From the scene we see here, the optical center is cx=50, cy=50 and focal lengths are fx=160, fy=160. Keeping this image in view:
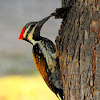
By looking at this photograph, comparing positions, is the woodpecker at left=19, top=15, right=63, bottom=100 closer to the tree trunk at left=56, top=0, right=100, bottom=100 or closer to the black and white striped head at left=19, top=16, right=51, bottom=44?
the black and white striped head at left=19, top=16, right=51, bottom=44

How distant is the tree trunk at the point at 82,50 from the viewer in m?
1.61

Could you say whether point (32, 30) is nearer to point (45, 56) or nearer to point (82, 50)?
point (45, 56)

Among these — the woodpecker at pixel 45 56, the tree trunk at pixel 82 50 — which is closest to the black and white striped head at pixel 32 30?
the woodpecker at pixel 45 56

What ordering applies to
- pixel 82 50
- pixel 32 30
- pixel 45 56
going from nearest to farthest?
pixel 82 50, pixel 45 56, pixel 32 30

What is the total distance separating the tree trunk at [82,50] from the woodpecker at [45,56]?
0.40 m

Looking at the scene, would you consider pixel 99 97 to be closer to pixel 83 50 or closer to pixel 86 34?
pixel 83 50

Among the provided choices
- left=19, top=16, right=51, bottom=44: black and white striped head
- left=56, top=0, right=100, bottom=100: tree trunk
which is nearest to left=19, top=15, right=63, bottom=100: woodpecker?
left=19, top=16, right=51, bottom=44: black and white striped head

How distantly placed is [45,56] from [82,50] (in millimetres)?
751

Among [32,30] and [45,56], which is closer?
[45,56]

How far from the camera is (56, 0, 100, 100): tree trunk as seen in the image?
1609 millimetres

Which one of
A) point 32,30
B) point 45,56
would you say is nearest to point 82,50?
point 45,56

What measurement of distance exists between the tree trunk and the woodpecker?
0.40m

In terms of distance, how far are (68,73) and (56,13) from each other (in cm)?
78

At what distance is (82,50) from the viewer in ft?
5.44
